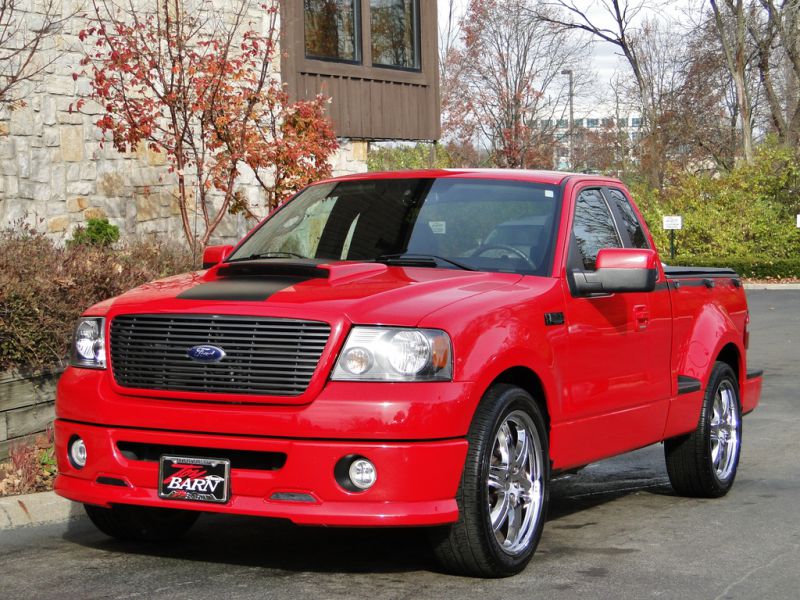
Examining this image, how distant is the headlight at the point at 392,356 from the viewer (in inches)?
215

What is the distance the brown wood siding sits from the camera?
1869 cm

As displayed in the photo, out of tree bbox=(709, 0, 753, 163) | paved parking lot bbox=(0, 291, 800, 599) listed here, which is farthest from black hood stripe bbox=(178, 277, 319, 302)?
tree bbox=(709, 0, 753, 163)

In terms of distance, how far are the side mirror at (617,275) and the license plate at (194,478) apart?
2.15m

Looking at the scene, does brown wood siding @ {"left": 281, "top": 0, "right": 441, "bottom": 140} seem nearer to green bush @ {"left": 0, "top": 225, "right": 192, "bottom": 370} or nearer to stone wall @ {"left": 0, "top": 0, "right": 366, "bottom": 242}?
stone wall @ {"left": 0, "top": 0, "right": 366, "bottom": 242}

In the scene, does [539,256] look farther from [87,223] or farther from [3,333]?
[87,223]

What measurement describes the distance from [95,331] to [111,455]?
2.05 feet

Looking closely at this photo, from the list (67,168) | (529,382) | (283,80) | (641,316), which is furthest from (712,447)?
(283,80)

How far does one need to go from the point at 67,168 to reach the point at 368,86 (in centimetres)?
591

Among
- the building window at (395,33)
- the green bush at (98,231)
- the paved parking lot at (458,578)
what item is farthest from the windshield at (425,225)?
the building window at (395,33)

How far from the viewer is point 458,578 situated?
5.90m

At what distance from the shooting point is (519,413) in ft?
19.7

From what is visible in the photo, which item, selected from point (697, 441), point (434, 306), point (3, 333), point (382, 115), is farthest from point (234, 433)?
point (382, 115)

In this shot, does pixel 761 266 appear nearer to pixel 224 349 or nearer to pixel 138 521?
pixel 138 521

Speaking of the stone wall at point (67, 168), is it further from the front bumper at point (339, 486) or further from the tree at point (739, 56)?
the tree at point (739, 56)
